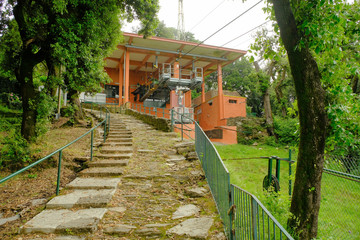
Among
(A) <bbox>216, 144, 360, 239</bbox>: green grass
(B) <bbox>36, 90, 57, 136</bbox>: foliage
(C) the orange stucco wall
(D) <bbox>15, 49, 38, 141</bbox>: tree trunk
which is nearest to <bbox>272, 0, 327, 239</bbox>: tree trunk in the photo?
(A) <bbox>216, 144, 360, 239</bbox>: green grass

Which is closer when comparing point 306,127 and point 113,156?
point 306,127

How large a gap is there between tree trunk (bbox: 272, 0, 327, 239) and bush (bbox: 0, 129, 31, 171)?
679 cm

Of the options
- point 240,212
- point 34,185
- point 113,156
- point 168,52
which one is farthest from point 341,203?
point 168,52

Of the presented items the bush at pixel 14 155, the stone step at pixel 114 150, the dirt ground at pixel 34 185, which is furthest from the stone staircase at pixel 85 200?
the bush at pixel 14 155

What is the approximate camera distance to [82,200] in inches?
168

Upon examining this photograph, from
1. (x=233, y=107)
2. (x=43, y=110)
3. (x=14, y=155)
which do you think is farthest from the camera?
(x=233, y=107)

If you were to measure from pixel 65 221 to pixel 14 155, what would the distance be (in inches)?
164

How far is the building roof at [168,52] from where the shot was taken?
60.5 feet

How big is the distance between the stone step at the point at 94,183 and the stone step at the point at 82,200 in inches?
8.7

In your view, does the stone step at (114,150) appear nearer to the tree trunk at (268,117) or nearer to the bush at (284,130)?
the bush at (284,130)

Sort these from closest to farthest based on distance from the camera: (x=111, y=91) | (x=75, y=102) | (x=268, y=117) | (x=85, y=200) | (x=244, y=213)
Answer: (x=244, y=213)
(x=85, y=200)
(x=75, y=102)
(x=268, y=117)
(x=111, y=91)

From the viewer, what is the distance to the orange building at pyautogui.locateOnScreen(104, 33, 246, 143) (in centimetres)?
1886

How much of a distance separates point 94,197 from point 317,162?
3942mm

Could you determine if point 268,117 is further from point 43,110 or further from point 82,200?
point 82,200
